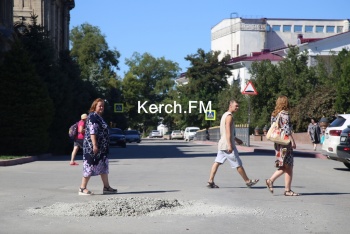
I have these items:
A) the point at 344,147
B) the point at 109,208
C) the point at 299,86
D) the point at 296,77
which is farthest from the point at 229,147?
the point at 296,77

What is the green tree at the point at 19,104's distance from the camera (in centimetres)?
2864

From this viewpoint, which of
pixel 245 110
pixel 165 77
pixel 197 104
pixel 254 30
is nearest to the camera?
pixel 245 110

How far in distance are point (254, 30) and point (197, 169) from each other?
91.1 m

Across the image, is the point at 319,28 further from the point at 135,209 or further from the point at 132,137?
the point at 135,209

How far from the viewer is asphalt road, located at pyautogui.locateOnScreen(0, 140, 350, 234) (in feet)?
30.4

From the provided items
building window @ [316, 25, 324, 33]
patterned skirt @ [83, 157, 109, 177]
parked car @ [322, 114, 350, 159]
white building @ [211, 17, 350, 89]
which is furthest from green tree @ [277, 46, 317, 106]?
building window @ [316, 25, 324, 33]

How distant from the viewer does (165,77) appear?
139125mm

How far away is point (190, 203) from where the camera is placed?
11.4 meters

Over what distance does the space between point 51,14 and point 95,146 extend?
1619 inches

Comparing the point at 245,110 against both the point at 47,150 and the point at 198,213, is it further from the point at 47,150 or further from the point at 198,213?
the point at 198,213

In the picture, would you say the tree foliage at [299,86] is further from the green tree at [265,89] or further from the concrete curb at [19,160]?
the concrete curb at [19,160]

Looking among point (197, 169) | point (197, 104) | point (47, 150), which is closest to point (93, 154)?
point (197, 169)

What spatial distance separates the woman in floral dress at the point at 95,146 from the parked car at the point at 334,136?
9.95 meters

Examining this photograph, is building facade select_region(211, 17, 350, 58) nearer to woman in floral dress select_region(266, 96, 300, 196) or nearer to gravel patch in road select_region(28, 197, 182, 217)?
woman in floral dress select_region(266, 96, 300, 196)
